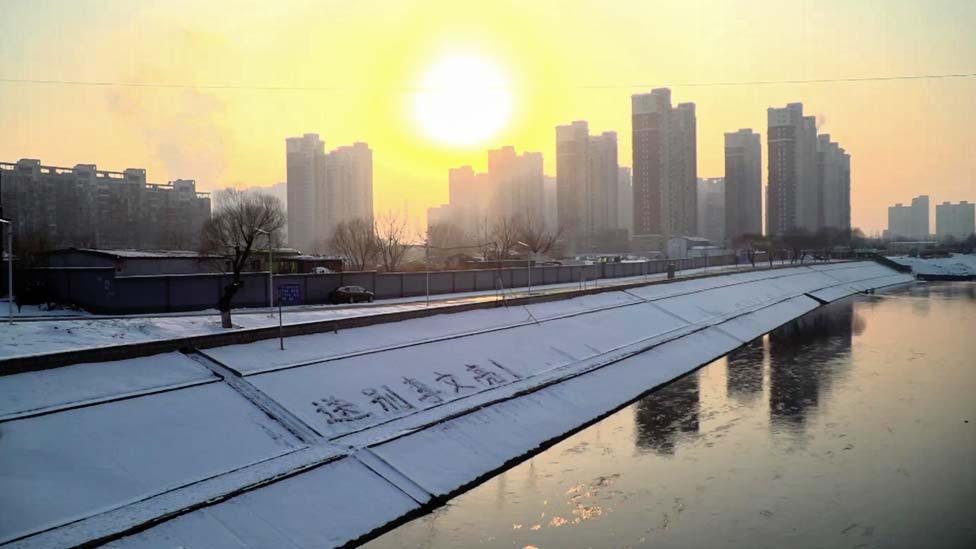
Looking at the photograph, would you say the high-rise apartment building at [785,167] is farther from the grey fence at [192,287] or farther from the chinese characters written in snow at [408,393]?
the chinese characters written in snow at [408,393]

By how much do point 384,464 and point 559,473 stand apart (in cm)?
490

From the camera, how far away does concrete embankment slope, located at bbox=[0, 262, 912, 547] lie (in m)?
14.5

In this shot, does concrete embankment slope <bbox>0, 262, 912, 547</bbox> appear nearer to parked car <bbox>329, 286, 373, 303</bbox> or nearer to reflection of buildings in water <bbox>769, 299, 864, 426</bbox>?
reflection of buildings in water <bbox>769, 299, 864, 426</bbox>

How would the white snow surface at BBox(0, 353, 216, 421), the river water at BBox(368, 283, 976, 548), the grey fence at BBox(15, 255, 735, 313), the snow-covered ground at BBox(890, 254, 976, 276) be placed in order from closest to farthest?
the river water at BBox(368, 283, 976, 548) → the white snow surface at BBox(0, 353, 216, 421) → the grey fence at BBox(15, 255, 735, 313) → the snow-covered ground at BBox(890, 254, 976, 276)

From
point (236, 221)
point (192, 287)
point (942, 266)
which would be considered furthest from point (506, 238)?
point (942, 266)

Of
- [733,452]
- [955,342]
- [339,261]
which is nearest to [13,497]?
[733,452]

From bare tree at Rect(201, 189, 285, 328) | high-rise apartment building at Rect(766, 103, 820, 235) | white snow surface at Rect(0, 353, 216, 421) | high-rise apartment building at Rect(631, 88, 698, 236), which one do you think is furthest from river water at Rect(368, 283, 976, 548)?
high-rise apartment building at Rect(766, 103, 820, 235)

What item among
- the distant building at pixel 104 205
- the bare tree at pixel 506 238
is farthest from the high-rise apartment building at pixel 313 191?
the bare tree at pixel 506 238

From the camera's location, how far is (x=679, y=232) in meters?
175

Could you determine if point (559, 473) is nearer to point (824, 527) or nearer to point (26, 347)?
point (824, 527)

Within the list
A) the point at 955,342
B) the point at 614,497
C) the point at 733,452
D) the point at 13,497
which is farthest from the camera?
the point at 955,342

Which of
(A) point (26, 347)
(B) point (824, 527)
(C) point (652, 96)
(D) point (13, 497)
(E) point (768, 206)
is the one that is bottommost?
(B) point (824, 527)

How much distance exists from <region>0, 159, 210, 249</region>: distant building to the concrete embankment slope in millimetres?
74692

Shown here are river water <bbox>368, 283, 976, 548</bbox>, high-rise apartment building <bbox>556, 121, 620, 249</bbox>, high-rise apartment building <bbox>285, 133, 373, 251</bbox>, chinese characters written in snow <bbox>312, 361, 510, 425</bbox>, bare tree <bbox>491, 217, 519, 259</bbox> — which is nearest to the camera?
river water <bbox>368, 283, 976, 548</bbox>
